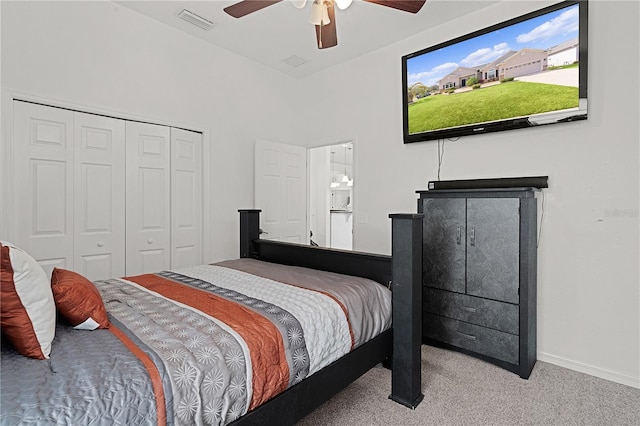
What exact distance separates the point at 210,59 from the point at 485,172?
3.06 meters

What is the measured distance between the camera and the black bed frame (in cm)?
154

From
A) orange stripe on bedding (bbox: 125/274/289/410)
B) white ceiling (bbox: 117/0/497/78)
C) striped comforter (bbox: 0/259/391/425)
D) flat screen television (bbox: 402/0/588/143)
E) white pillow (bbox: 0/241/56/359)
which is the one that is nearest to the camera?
striped comforter (bbox: 0/259/391/425)

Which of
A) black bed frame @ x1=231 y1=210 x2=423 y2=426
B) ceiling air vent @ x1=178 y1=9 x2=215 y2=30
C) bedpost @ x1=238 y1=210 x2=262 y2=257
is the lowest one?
black bed frame @ x1=231 y1=210 x2=423 y2=426

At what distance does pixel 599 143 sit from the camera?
255 cm

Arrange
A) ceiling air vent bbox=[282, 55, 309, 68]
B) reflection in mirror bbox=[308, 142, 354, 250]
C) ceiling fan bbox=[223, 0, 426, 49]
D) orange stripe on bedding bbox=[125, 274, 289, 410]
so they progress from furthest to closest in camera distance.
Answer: reflection in mirror bbox=[308, 142, 354, 250], ceiling air vent bbox=[282, 55, 309, 68], ceiling fan bbox=[223, 0, 426, 49], orange stripe on bedding bbox=[125, 274, 289, 410]

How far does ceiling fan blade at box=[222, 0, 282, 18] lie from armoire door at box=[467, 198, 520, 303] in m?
2.07

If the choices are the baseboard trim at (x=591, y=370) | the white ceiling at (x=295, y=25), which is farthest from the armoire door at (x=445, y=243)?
the white ceiling at (x=295, y=25)

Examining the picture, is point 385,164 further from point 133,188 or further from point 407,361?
point 133,188

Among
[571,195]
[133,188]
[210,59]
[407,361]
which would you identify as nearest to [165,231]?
[133,188]

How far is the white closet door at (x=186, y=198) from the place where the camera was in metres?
3.51

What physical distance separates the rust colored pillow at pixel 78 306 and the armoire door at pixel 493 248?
8.26ft

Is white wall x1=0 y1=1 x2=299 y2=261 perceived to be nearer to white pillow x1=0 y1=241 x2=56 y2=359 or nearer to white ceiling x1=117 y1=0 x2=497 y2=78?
white ceiling x1=117 y1=0 x2=497 y2=78

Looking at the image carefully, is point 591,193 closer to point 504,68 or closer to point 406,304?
point 504,68

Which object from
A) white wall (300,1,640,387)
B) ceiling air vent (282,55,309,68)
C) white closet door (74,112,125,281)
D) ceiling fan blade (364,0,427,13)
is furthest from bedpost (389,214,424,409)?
ceiling air vent (282,55,309,68)
